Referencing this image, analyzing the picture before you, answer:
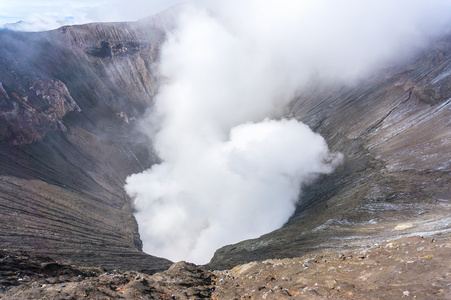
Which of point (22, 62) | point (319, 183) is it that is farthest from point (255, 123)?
point (22, 62)

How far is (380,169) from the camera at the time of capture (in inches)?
1805

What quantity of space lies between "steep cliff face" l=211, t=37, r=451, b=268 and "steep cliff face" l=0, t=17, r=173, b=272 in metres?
18.6

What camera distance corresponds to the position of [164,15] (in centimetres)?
10575

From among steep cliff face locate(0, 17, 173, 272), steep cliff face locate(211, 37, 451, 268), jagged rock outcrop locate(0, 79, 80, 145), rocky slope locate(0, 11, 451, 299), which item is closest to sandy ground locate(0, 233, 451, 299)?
rocky slope locate(0, 11, 451, 299)

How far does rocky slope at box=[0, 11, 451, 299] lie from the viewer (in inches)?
727

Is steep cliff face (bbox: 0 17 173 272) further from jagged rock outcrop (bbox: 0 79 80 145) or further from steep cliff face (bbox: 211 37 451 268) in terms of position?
steep cliff face (bbox: 211 37 451 268)

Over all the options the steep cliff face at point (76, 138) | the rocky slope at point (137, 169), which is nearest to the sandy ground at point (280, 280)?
the rocky slope at point (137, 169)

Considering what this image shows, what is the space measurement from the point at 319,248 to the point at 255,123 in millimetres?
68526

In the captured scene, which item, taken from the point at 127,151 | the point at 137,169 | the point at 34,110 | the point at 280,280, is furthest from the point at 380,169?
the point at 34,110

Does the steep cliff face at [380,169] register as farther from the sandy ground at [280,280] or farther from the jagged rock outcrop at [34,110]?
the jagged rock outcrop at [34,110]

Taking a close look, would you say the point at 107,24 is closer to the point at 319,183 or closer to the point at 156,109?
the point at 156,109

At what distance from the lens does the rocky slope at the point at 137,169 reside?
60.6 feet

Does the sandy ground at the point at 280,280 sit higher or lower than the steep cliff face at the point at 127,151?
lower

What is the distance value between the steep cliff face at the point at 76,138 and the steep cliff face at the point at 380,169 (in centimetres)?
1857
